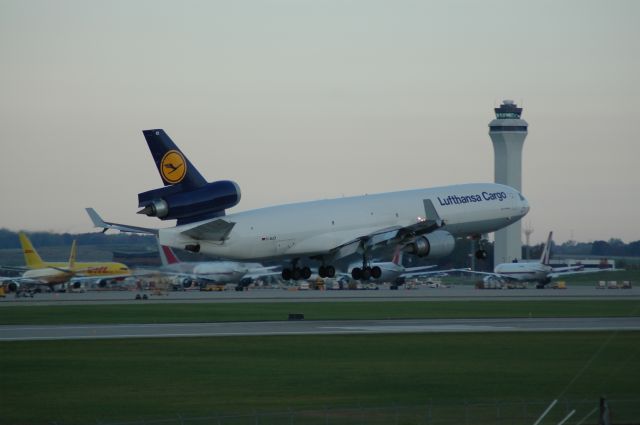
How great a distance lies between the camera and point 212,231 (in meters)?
70.0

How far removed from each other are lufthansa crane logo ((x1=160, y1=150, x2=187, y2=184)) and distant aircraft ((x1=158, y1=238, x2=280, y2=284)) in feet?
259

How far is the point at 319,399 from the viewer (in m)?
41.2

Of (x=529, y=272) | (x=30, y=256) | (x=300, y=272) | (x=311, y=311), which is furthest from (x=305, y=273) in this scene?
(x=529, y=272)

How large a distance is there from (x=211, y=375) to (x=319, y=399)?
25.7ft

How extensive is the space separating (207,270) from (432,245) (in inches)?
3106

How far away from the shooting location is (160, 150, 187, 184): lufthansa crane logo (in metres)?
69.8

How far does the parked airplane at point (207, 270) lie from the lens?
15012 centimetres

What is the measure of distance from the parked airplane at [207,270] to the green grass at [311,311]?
44415 mm

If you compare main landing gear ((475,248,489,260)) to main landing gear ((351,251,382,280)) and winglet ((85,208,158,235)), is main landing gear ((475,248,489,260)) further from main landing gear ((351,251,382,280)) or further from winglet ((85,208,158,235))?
winglet ((85,208,158,235))

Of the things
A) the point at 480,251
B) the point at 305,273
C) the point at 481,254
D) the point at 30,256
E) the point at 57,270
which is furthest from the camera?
the point at 30,256

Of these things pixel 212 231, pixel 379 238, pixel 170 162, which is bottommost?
pixel 212 231

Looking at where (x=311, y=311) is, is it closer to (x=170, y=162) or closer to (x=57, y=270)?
(x=170, y=162)

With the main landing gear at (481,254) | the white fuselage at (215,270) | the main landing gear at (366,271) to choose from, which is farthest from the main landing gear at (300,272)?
the white fuselage at (215,270)

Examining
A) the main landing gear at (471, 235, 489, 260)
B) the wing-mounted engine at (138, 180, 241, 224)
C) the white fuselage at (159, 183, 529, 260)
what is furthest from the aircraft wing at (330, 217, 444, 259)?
the wing-mounted engine at (138, 180, 241, 224)
